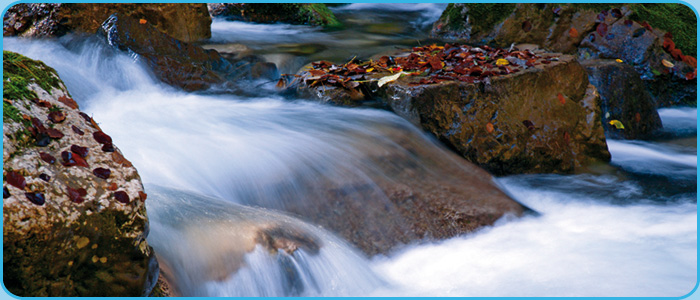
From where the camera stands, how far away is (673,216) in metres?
3.82

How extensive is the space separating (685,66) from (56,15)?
7.18 metres

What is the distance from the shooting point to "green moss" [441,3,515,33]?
7.74 meters

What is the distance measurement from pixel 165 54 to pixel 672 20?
6.44m

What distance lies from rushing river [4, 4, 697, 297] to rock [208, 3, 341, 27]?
3432mm

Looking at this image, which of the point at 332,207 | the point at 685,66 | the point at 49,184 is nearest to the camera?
the point at 49,184

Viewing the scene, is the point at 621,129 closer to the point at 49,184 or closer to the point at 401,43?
the point at 401,43

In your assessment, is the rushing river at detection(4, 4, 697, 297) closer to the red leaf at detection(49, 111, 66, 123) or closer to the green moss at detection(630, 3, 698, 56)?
the red leaf at detection(49, 111, 66, 123)

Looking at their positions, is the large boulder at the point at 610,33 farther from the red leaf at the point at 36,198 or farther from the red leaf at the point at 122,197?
the red leaf at the point at 36,198

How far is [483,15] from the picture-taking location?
7867mm

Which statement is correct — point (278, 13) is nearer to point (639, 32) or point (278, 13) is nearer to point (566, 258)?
point (639, 32)

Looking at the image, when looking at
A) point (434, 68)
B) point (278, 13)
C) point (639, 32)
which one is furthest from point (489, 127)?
point (278, 13)

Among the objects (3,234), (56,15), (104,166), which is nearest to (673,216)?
(104,166)

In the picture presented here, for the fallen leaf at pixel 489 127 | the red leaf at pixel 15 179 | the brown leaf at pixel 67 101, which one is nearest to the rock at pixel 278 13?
the fallen leaf at pixel 489 127

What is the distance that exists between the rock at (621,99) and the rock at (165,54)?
3.57 meters
